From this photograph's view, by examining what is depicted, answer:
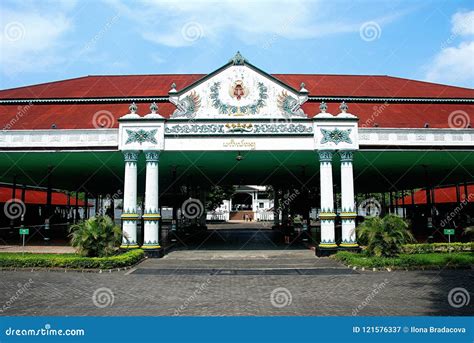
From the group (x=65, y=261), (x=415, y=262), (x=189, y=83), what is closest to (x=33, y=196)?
(x=189, y=83)

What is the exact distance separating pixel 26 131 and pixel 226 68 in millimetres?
10004

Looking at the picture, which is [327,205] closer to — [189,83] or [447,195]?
[189,83]

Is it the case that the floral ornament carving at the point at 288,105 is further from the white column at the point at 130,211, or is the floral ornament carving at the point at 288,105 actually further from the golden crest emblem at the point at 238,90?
the white column at the point at 130,211

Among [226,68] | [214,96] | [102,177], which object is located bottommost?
[102,177]

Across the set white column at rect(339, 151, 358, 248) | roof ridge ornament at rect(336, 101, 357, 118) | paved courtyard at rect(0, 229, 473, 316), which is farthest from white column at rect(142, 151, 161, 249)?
roof ridge ornament at rect(336, 101, 357, 118)

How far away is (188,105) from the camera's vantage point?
18.0 m

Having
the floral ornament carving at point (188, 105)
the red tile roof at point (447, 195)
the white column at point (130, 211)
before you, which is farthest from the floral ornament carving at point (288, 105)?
the red tile roof at point (447, 195)

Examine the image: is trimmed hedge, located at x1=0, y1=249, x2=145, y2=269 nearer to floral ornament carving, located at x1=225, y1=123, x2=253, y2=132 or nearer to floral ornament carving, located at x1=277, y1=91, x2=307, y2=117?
floral ornament carving, located at x1=225, y1=123, x2=253, y2=132

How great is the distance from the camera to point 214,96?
710 inches

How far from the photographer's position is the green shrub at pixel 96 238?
15039mm

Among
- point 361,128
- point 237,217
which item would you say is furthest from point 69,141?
point 237,217

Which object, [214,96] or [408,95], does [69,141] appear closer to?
[214,96]

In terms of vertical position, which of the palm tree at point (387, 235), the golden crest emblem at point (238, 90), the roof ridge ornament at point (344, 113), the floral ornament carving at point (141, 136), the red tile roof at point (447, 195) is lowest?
the palm tree at point (387, 235)

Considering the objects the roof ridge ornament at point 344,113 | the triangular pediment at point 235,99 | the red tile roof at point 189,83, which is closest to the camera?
the roof ridge ornament at point 344,113
